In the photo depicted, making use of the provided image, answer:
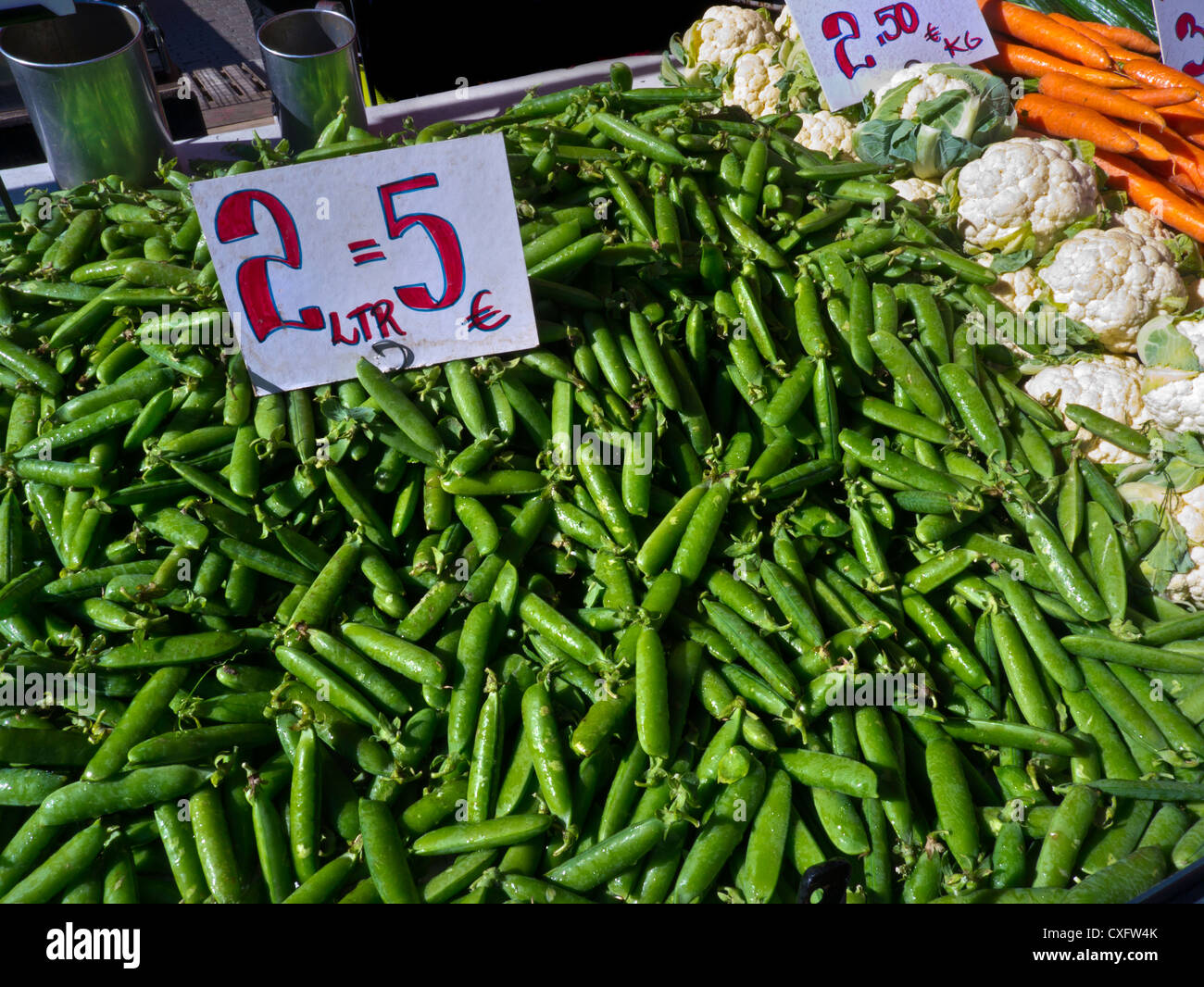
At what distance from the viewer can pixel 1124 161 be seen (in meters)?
3.85

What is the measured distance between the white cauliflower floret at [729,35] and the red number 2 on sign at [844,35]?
600mm

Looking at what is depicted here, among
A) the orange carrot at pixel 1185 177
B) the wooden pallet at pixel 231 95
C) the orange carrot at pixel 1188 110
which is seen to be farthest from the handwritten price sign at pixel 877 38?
the wooden pallet at pixel 231 95

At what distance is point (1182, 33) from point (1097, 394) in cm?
224

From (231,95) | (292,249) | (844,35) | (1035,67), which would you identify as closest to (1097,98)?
(1035,67)

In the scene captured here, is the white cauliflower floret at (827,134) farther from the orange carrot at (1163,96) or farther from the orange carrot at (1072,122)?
the orange carrot at (1163,96)

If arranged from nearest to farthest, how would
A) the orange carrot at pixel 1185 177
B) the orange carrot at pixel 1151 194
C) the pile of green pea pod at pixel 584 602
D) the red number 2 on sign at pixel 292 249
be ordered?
the pile of green pea pod at pixel 584 602 < the red number 2 on sign at pixel 292 249 < the orange carrot at pixel 1151 194 < the orange carrot at pixel 1185 177

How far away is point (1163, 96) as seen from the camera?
3807 millimetres

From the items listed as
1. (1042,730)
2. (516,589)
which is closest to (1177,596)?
(1042,730)

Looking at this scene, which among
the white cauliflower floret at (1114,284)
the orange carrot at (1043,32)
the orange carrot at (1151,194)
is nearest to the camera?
the white cauliflower floret at (1114,284)

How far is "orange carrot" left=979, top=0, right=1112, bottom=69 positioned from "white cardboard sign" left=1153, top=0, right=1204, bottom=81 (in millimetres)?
239

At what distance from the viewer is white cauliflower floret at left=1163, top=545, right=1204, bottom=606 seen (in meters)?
2.67

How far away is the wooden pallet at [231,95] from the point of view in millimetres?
4367

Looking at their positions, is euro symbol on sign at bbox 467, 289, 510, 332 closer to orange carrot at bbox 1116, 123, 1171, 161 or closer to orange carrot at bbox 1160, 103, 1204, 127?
orange carrot at bbox 1116, 123, 1171, 161

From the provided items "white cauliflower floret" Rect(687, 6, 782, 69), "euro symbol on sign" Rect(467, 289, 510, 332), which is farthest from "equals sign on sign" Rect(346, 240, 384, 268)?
"white cauliflower floret" Rect(687, 6, 782, 69)
